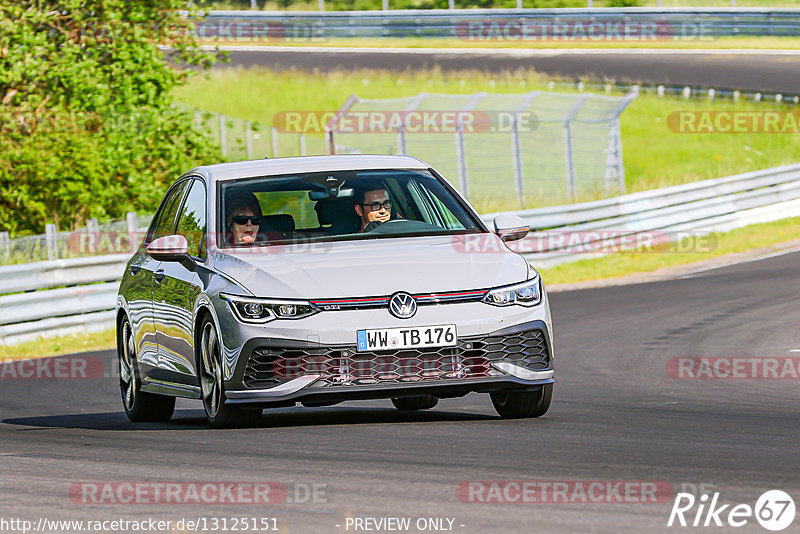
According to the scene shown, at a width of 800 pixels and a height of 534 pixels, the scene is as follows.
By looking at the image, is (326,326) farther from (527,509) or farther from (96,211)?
(96,211)

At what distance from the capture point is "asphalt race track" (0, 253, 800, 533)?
582 cm

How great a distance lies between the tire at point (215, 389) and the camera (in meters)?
8.37

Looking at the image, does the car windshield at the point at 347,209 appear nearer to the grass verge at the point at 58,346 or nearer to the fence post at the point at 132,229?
the grass verge at the point at 58,346

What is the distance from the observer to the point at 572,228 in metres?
23.5

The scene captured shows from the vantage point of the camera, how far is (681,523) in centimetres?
536

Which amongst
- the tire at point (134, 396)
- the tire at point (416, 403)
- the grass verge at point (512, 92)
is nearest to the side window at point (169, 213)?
the tire at point (134, 396)

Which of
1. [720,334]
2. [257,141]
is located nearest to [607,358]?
[720,334]

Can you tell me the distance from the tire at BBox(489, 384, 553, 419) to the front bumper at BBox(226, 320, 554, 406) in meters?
0.49

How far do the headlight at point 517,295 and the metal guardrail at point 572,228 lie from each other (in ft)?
25.0

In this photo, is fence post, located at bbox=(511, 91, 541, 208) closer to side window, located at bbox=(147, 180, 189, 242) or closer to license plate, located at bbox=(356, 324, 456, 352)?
side window, located at bbox=(147, 180, 189, 242)

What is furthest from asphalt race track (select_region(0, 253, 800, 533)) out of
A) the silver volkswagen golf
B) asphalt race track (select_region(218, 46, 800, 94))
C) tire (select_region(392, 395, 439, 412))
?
asphalt race track (select_region(218, 46, 800, 94))

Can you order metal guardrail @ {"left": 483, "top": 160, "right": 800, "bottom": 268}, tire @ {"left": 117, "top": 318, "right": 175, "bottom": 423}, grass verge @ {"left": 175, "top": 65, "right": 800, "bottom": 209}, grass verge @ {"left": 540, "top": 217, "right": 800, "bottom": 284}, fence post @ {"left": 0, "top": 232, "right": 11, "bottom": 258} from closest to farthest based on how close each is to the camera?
tire @ {"left": 117, "top": 318, "right": 175, "bottom": 423}, fence post @ {"left": 0, "top": 232, "right": 11, "bottom": 258}, grass verge @ {"left": 540, "top": 217, "right": 800, "bottom": 284}, metal guardrail @ {"left": 483, "top": 160, "right": 800, "bottom": 268}, grass verge @ {"left": 175, "top": 65, "right": 800, "bottom": 209}

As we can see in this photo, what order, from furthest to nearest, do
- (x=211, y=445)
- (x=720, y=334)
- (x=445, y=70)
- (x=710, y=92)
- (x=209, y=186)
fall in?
(x=445, y=70), (x=710, y=92), (x=720, y=334), (x=209, y=186), (x=211, y=445)

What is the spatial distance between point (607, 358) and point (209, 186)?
202 inches
